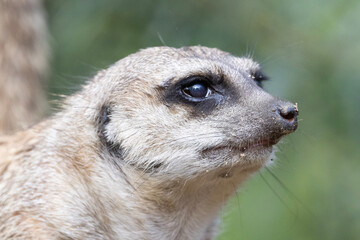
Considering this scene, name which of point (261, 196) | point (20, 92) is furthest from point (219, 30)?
point (20, 92)

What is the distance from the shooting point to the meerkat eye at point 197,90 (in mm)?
3545

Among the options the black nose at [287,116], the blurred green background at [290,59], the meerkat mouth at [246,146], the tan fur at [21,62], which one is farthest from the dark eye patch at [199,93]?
the tan fur at [21,62]

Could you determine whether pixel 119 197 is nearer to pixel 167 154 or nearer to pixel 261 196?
pixel 167 154

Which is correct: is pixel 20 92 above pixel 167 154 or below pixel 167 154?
above

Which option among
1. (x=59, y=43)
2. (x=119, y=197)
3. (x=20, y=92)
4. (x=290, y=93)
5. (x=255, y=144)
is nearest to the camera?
(x=255, y=144)

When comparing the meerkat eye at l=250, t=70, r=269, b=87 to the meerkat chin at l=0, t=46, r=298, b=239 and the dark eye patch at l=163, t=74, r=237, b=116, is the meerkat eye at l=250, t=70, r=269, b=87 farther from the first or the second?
the dark eye patch at l=163, t=74, r=237, b=116

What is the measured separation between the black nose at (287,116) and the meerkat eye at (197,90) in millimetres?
409

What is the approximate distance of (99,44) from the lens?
6.85m

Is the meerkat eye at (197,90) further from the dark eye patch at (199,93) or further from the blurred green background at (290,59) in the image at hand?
the blurred green background at (290,59)

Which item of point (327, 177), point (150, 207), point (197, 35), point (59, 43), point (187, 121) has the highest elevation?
point (59, 43)

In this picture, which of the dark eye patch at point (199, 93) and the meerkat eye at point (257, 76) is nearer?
the dark eye patch at point (199, 93)

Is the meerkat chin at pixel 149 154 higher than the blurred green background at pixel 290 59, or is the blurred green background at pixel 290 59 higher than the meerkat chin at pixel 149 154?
the blurred green background at pixel 290 59

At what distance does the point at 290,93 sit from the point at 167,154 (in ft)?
9.04

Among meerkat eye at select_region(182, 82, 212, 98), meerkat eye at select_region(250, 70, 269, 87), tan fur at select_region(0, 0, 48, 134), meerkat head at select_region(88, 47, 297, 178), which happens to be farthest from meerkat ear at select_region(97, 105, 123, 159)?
tan fur at select_region(0, 0, 48, 134)
